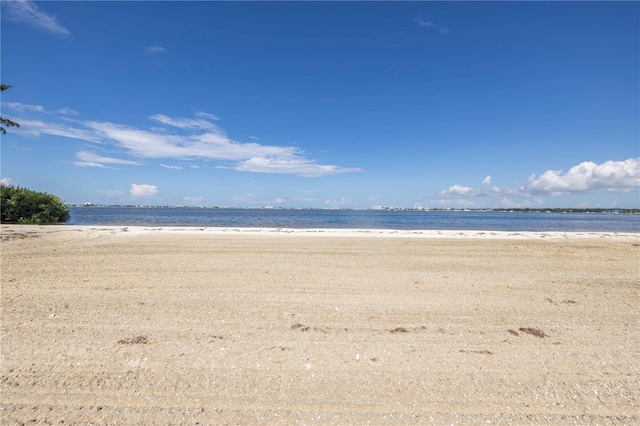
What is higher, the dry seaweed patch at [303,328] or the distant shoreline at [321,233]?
the distant shoreline at [321,233]

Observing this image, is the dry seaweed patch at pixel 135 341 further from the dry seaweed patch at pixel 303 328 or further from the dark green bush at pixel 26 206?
the dark green bush at pixel 26 206

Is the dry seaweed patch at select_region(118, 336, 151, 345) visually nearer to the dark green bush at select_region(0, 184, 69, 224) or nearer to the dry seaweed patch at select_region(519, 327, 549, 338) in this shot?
the dry seaweed patch at select_region(519, 327, 549, 338)

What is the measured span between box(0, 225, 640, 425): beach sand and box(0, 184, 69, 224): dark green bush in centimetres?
2446

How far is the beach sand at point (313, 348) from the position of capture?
3.10 m

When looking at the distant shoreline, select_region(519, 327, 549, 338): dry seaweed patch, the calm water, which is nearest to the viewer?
select_region(519, 327, 549, 338): dry seaweed patch

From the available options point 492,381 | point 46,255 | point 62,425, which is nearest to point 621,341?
point 492,381

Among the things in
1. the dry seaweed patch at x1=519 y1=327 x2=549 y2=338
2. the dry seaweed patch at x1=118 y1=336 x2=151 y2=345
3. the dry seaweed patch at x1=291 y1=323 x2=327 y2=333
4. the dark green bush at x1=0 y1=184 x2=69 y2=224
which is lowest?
the dry seaweed patch at x1=519 y1=327 x2=549 y2=338

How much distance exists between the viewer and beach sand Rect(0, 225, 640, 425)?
310cm

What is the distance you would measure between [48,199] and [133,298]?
3192 cm

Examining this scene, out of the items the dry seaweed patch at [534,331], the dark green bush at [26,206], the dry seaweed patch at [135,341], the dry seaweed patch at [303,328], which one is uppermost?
the dark green bush at [26,206]

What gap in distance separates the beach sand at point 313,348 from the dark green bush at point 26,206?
80.2 ft

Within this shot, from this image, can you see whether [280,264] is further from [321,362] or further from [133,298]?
[321,362]

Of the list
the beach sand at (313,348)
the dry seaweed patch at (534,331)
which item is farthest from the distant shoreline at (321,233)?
the dry seaweed patch at (534,331)

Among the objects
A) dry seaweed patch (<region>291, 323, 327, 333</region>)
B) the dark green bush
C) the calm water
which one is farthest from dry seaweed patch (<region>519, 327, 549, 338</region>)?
the dark green bush
